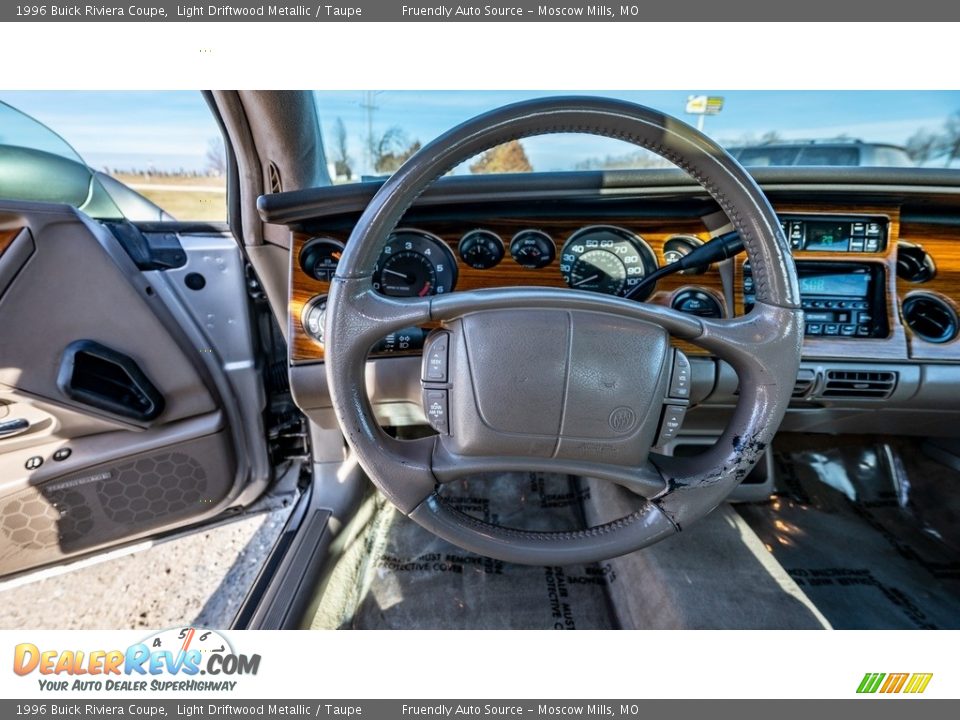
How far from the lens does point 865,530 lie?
5.38 ft

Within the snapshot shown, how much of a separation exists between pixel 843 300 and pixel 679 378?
0.76 metres

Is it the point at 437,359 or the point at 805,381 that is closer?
the point at 437,359

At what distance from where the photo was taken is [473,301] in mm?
828

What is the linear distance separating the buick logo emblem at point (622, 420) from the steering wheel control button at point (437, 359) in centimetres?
33

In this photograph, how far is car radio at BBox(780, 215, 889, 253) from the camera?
47.9 inches

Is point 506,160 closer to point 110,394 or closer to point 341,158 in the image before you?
point 341,158

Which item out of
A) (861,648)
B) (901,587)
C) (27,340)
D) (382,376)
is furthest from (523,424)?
(27,340)

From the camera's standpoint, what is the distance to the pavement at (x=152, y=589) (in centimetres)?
150

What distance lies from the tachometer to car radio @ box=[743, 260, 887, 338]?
83 centimetres

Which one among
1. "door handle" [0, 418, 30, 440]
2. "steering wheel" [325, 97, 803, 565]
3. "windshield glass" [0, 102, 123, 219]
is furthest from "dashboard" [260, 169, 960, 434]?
"windshield glass" [0, 102, 123, 219]

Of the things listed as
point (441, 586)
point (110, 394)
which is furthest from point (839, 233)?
point (110, 394)

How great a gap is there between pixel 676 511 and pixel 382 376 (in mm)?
790

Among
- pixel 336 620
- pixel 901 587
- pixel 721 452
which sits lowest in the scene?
pixel 336 620

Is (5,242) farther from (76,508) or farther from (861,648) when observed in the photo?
(861,648)
